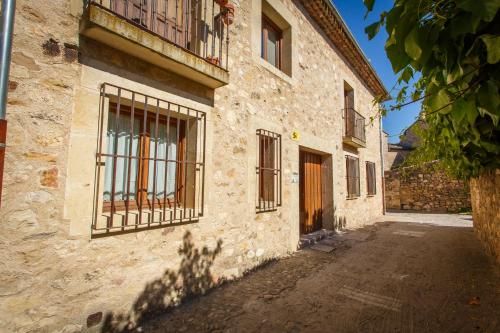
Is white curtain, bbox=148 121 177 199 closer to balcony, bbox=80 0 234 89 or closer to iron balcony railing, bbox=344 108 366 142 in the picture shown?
balcony, bbox=80 0 234 89

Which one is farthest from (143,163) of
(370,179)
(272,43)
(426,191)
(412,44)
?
(426,191)

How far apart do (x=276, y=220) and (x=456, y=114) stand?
3.69 metres

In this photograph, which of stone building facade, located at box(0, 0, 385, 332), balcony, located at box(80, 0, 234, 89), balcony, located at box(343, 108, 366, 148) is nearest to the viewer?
stone building facade, located at box(0, 0, 385, 332)

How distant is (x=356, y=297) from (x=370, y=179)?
7.72 meters

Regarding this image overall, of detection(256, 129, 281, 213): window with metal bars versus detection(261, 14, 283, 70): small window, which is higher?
detection(261, 14, 283, 70): small window

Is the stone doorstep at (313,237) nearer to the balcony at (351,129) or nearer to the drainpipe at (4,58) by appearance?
the balcony at (351,129)

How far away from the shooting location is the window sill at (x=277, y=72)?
4.43 metres

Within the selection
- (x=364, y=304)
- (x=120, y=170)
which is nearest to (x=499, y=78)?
(x=364, y=304)

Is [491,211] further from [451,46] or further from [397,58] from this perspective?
[397,58]

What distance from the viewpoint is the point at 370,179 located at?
986 cm

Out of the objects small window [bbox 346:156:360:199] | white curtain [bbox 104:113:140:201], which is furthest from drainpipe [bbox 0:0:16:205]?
small window [bbox 346:156:360:199]

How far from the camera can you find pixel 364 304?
114 inches

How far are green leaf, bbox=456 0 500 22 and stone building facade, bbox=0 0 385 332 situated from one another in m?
2.53

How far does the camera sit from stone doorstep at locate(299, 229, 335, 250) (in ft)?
17.4
